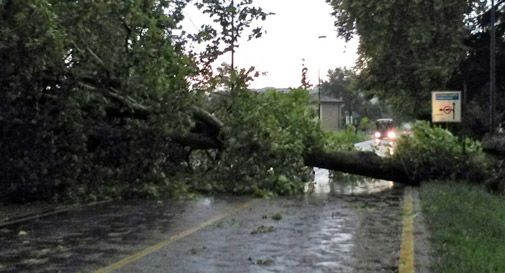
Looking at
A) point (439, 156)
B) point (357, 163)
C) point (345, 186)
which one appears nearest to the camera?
point (439, 156)

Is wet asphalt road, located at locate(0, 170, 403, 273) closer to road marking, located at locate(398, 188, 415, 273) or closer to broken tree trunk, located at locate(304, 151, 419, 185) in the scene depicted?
road marking, located at locate(398, 188, 415, 273)

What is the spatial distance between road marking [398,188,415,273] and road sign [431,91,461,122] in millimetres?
4612

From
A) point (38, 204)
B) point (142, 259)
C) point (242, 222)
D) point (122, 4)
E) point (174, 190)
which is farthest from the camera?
point (174, 190)

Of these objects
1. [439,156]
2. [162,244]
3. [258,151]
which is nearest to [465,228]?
[162,244]

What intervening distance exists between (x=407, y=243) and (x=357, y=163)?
10673 mm

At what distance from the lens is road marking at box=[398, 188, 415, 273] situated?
788 cm

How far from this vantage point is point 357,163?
66.5 feet

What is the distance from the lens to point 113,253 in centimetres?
924

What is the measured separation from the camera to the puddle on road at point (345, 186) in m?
19.5

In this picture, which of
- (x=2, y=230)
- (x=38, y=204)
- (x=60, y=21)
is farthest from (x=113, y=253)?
(x=38, y=204)

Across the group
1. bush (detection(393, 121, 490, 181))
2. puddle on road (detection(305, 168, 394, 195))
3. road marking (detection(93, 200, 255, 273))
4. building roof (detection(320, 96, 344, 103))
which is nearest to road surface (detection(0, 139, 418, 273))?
road marking (detection(93, 200, 255, 273))

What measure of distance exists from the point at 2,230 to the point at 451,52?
59.9 ft

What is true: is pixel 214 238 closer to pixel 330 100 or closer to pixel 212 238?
pixel 212 238

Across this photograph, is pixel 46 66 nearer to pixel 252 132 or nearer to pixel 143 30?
pixel 143 30
